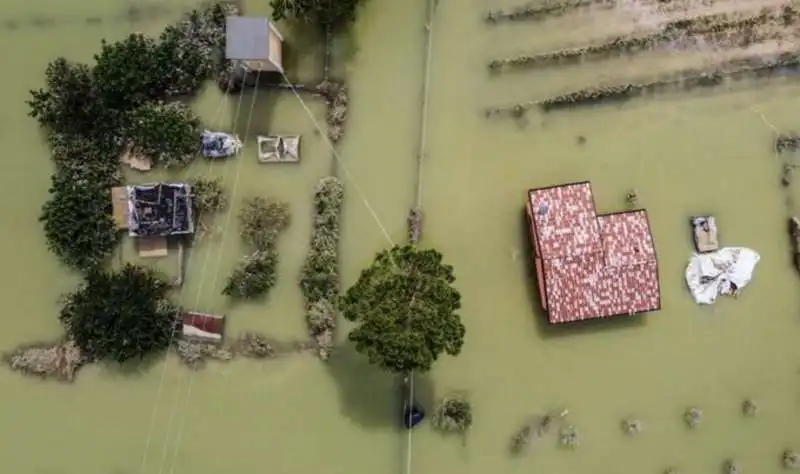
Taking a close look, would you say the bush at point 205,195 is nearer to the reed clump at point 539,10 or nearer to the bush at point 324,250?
the bush at point 324,250

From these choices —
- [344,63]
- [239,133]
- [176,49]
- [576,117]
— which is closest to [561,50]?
[576,117]

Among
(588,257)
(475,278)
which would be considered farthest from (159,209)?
(588,257)

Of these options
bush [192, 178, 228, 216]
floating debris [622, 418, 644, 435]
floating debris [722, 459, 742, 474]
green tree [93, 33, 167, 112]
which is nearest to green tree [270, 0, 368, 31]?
green tree [93, 33, 167, 112]

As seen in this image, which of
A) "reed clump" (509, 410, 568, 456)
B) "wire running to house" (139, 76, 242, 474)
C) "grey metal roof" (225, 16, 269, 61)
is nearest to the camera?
"grey metal roof" (225, 16, 269, 61)

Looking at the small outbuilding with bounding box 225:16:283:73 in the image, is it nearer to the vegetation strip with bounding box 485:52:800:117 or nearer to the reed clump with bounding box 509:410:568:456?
the vegetation strip with bounding box 485:52:800:117

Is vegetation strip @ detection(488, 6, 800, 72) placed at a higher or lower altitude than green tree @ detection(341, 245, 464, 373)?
higher

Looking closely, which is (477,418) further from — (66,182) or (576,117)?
(66,182)
